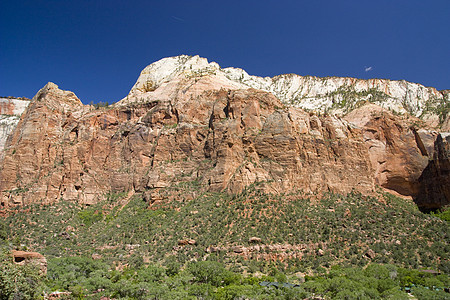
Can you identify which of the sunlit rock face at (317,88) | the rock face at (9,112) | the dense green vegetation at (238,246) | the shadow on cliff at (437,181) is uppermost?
the sunlit rock face at (317,88)

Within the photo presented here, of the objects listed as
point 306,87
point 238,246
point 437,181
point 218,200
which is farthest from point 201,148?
point 306,87

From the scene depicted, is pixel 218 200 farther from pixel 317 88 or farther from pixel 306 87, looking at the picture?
pixel 306 87

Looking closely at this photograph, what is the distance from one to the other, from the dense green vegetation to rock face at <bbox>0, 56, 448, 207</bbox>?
348 cm

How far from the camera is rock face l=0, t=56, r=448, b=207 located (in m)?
54.9

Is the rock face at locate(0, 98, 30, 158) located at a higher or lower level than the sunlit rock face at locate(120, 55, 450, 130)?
lower

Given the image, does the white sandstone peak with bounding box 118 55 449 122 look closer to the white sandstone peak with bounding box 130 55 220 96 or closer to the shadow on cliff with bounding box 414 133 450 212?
the white sandstone peak with bounding box 130 55 220 96

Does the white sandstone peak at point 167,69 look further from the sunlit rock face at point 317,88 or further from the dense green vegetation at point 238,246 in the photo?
the dense green vegetation at point 238,246

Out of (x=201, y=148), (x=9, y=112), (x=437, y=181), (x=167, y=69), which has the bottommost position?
(x=437, y=181)

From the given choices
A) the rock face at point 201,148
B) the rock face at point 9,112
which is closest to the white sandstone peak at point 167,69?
the rock face at point 201,148

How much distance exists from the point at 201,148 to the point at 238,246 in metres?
23.3

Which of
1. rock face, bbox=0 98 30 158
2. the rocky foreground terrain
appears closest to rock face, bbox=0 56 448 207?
the rocky foreground terrain

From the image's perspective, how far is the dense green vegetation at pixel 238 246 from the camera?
33.9m

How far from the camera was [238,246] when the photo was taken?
137 feet

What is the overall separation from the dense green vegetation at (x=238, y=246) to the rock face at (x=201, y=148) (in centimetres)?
348
